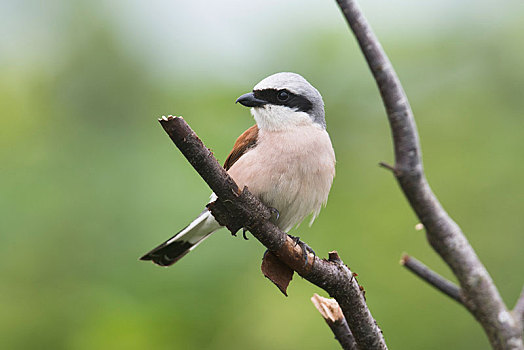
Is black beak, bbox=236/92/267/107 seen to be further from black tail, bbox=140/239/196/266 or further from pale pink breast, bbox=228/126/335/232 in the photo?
black tail, bbox=140/239/196/266

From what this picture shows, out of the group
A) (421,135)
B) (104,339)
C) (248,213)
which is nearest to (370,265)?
(421,135)

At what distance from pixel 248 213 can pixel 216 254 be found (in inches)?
97.1

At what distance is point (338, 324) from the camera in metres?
2.97

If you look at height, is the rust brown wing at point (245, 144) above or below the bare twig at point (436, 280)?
above

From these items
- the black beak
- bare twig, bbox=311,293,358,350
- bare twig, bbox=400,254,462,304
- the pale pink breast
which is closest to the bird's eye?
the black beak

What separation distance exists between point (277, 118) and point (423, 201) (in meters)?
2.25

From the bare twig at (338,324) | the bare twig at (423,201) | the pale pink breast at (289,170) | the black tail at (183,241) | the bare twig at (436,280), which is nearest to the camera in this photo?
the bare twig at (423,201)

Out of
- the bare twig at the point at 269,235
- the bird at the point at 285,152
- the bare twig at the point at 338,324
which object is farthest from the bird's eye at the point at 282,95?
the bare twig at the point at 338,324

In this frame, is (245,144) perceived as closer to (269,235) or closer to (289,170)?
(289,170)

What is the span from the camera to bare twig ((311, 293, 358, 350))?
2922mm

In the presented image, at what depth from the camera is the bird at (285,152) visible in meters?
3.70

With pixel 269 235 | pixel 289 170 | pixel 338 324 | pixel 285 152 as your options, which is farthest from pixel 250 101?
pixel 338 324

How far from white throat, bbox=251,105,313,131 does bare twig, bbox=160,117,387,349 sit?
3.56 ft

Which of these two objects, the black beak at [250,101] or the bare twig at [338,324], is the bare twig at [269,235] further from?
the black beak at [250,101]
